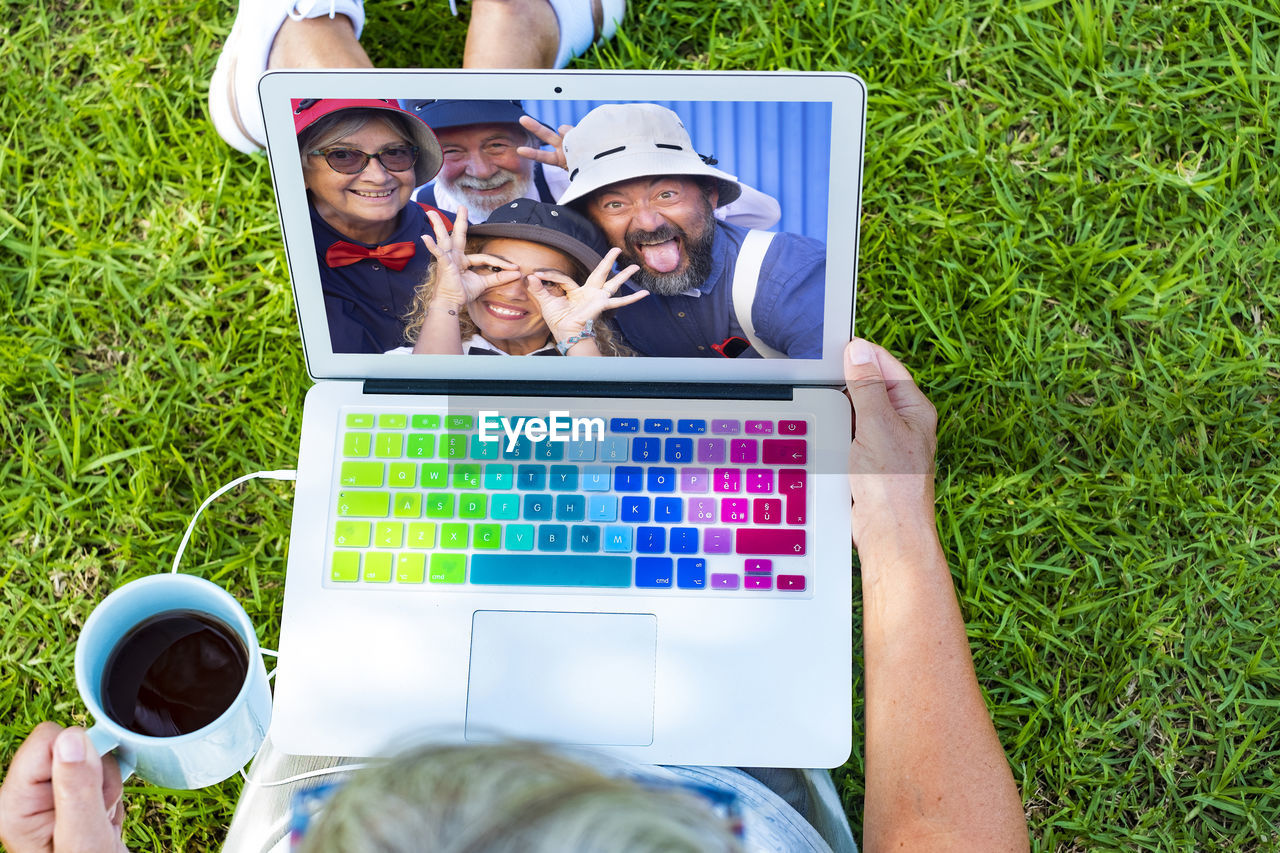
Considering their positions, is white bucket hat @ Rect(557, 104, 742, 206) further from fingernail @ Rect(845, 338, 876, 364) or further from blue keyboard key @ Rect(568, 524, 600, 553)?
blue keyboard key @ Rect(568, 524, 600, 553)

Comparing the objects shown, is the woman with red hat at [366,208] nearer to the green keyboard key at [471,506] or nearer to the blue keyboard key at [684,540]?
the green keyboard key at [471,506]

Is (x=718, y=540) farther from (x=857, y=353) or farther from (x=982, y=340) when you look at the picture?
(x=982, y=340)

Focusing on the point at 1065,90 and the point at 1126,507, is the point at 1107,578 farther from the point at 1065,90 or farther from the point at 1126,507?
the point at 1065,90

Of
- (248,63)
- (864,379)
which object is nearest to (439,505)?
(864,379)

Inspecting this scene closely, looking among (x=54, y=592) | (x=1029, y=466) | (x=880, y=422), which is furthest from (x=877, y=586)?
(x=54, y=592)

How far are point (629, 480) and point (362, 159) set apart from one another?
0.42 meters

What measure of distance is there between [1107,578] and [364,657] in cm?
94

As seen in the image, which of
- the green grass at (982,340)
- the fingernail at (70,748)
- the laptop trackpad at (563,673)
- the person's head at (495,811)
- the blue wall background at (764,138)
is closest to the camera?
the person's head at (495,811)

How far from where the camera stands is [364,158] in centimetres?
95

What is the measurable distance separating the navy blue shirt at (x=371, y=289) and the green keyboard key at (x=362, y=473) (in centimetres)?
12

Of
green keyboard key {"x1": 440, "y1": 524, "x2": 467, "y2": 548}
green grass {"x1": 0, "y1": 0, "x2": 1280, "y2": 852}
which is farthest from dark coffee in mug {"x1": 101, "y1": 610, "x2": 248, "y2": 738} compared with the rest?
green grass {"x1": 0, "y1": 0, "x2": 1280, "y2": 852}

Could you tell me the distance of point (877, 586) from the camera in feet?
3.50

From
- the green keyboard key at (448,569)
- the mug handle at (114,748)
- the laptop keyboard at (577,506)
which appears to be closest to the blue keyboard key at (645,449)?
the laptop keyboard at (577,506)

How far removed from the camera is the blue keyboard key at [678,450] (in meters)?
1.02
